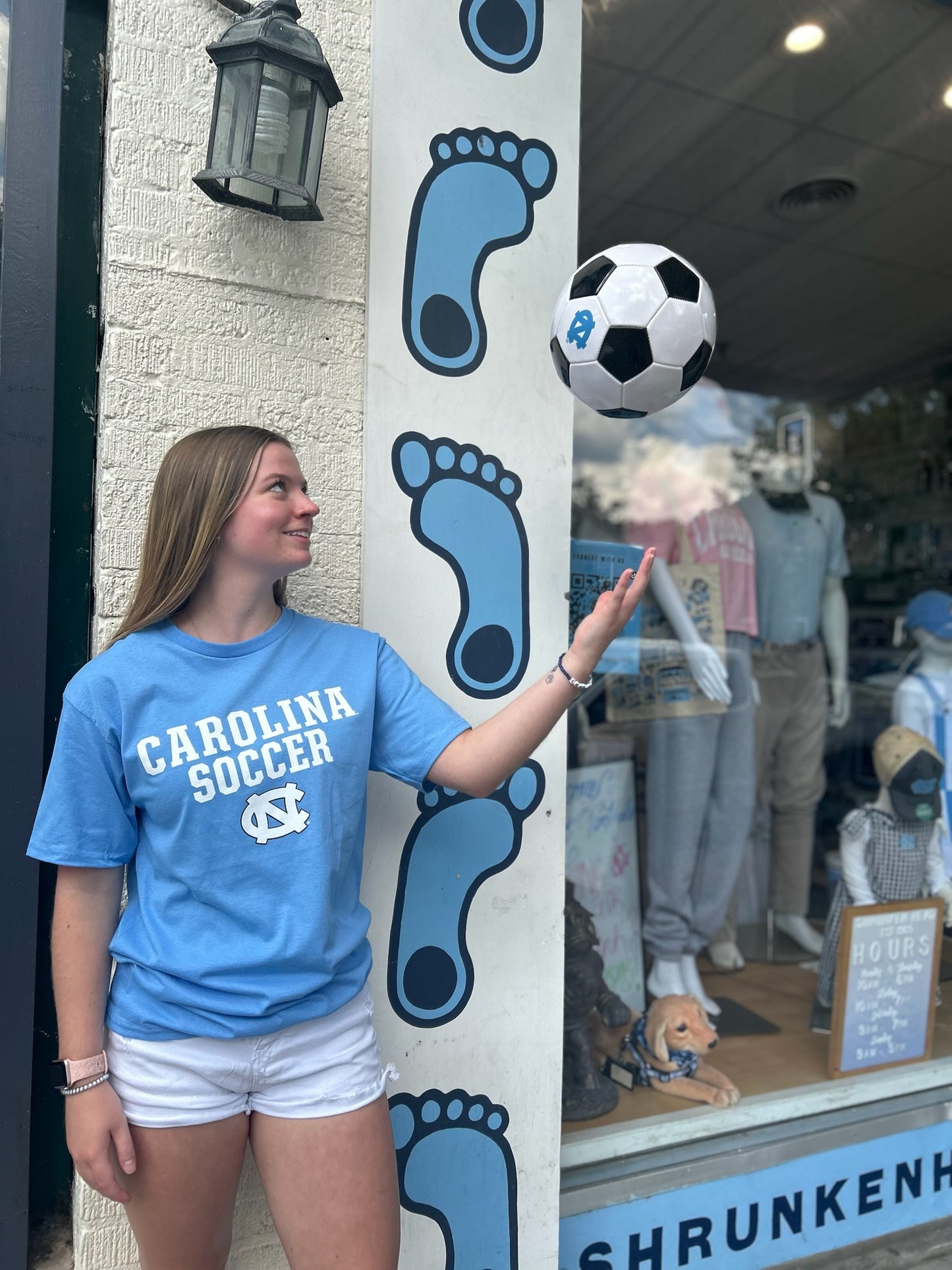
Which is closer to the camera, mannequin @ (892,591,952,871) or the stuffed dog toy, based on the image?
the stuffed dog toy

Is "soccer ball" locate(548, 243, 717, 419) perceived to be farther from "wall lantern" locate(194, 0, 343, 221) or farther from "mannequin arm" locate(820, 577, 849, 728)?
"mannequin arm" locate(820, 577, 849, 728)

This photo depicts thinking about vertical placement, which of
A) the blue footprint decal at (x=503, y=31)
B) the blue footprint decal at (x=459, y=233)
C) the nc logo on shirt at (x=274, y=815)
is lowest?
the nc logo on shirt at (x=274, y=815)

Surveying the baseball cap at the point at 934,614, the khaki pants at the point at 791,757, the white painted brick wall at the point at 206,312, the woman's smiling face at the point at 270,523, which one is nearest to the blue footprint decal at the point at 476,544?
A: the white painted brick wall at the point at 206,312

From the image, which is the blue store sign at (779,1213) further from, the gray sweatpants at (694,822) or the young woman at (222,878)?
the young woman at (222,878)

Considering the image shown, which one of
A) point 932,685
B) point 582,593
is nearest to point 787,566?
point 932,685

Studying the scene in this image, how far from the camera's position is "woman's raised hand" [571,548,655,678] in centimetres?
132


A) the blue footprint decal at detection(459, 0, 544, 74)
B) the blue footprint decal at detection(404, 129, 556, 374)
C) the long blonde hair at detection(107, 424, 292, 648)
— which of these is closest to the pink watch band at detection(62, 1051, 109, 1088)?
the long blonde hair at detection(107, 424, 292, 648)

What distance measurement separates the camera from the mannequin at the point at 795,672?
3404 millimetres

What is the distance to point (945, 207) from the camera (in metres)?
3.90

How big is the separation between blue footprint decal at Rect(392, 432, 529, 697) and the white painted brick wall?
0.15 m

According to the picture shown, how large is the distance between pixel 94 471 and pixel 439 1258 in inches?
66.5

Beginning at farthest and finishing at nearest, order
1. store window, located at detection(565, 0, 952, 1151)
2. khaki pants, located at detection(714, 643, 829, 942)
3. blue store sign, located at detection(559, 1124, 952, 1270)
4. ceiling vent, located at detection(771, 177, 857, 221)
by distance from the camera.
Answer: ceiling vent, located at detection(771, 177, 857, 221) < khaki pants, located at detection(714, 643, 829, 942) < store window, located at detection(565, 0, 952, 1151) < blue store sign, located at detection(559, 1124, 952, 1270)

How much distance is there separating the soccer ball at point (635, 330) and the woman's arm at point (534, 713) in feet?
1.40

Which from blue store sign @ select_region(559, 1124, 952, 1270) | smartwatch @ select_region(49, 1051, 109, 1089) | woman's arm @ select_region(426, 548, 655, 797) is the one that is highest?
woman's arm @ select_region(426, 548, 655, 797)
